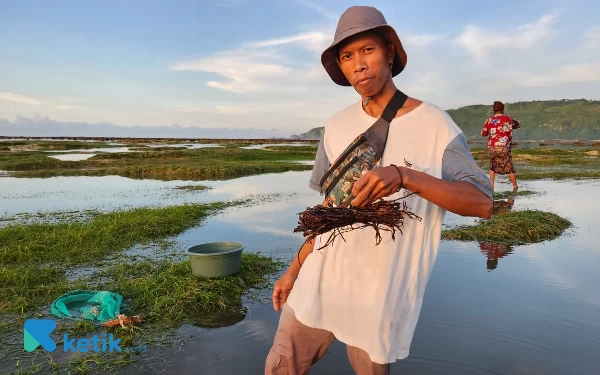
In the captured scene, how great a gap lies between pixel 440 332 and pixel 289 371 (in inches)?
109

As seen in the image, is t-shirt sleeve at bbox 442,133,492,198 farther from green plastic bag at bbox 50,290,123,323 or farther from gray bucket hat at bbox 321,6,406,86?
green plastic bag at bbox 50,290,123,323

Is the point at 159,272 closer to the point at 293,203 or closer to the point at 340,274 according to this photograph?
the point at 340,274

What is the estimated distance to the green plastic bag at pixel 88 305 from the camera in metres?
4.62

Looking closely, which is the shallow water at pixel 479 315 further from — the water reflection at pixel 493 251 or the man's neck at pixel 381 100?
the man's neck at pixel 381 100

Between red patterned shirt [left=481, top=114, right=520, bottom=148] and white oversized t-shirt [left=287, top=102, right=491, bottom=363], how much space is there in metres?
11.5

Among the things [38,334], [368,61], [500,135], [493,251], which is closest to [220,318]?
[38,334]

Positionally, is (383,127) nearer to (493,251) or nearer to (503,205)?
(493,251)

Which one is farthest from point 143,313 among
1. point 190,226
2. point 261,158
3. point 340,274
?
point 261,158

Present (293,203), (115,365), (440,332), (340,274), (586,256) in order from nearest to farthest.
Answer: (340,274) → (115,365) → (440,332) → (586,256) → (293,203)

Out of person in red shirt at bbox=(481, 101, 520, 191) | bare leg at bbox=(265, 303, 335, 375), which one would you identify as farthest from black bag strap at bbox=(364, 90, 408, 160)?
person in red shirt at bbox=(481, 101, 520, 191)

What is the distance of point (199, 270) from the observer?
5.48m

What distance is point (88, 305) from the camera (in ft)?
16.6

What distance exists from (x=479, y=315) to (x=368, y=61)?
390 centimetres

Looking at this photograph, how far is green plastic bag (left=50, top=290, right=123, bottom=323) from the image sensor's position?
462 cm
